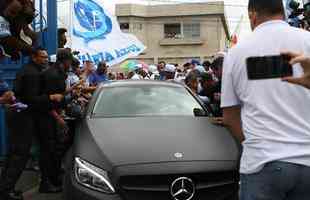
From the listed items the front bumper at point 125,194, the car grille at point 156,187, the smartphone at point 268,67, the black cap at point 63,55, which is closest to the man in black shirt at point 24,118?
the black cap at point 63,55

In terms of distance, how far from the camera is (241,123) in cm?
298

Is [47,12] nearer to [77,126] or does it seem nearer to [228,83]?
[77,126]

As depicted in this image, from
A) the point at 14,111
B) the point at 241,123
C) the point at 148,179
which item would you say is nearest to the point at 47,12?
the point at 14,111

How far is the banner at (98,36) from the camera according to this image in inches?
464

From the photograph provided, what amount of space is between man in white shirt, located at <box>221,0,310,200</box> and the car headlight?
2.16m

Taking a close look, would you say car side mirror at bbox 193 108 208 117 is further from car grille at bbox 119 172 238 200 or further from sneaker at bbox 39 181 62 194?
sneaker at bbox 39 181 62 194

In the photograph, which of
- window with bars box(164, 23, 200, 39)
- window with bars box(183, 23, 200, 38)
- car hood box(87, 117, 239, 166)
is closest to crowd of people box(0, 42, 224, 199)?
car hood box(87, 117, 239, 166)

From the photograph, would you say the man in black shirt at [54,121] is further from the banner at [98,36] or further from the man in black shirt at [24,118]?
the banner at [98,36]

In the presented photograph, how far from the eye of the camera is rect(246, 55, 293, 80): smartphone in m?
2.70

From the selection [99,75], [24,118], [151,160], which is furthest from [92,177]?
[99,75]

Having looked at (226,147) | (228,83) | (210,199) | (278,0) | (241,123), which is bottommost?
(210,199)

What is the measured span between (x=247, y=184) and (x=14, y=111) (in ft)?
12.7

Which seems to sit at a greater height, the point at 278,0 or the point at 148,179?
the point at 278,0

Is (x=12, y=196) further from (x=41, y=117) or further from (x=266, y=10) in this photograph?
(x=266, y=10)
